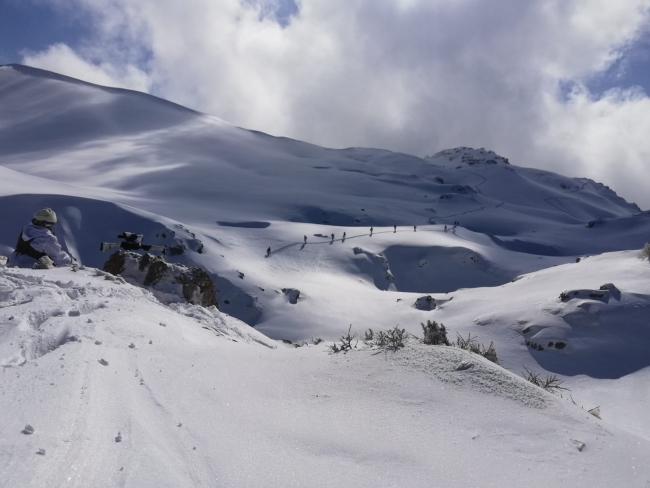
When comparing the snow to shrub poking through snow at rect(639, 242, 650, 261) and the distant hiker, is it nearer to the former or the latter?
shrub poking through snow at rect(639, 242, 650, 261)

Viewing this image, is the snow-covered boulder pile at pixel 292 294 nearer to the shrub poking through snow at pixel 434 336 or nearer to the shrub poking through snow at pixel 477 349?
the shrub poking through snow at pixel 434 336

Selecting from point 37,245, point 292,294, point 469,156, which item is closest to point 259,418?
point 37,245

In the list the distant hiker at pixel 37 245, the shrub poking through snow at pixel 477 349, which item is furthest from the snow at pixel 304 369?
the distant hiker at pixel 37 245

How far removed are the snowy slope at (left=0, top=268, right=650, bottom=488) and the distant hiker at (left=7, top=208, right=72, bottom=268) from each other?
9.45 ft

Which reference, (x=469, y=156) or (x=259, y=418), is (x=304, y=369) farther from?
(x=469, y=156)

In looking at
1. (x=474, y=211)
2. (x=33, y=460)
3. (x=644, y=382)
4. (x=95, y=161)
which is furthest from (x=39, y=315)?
(x=474, y=211)

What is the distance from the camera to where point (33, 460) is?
235cm

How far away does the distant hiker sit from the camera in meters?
7.83

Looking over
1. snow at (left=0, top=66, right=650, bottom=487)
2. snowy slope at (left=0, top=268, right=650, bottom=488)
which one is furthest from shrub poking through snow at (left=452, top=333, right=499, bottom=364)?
snowy slope at (left=0, top=268, right=650, bottom=488)

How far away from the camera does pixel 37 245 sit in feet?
25.7

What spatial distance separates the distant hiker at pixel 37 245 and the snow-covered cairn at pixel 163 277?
100 cm

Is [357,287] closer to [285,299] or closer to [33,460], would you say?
[285,299]

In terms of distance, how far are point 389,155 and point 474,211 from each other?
2154 inches

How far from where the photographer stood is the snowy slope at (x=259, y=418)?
2648mm
